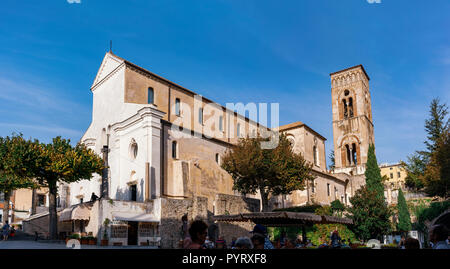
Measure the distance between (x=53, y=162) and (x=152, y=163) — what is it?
7.68 metres

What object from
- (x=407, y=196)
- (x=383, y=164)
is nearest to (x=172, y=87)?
(x=407, y=196)

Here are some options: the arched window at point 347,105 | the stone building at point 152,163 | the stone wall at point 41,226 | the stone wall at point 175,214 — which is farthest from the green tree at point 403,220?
the stone wall at point 41,226

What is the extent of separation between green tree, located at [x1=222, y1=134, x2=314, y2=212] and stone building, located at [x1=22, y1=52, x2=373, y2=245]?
2675 millimetres

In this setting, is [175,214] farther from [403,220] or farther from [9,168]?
[403,220]

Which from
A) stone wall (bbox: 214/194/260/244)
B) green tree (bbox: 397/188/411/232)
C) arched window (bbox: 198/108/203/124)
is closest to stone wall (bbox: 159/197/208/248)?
stone wall (bbox: 214/194/260/244)

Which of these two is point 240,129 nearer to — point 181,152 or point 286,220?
point 181,152

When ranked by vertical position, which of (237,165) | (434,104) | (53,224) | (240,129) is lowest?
(53,224)

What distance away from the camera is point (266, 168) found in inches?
1237

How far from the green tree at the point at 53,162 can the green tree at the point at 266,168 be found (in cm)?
1127

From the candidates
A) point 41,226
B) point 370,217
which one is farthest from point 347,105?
point 41,226

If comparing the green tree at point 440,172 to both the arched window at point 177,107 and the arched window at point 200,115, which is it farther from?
the arched window at point 177,107

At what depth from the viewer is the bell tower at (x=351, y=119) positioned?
196 ft
